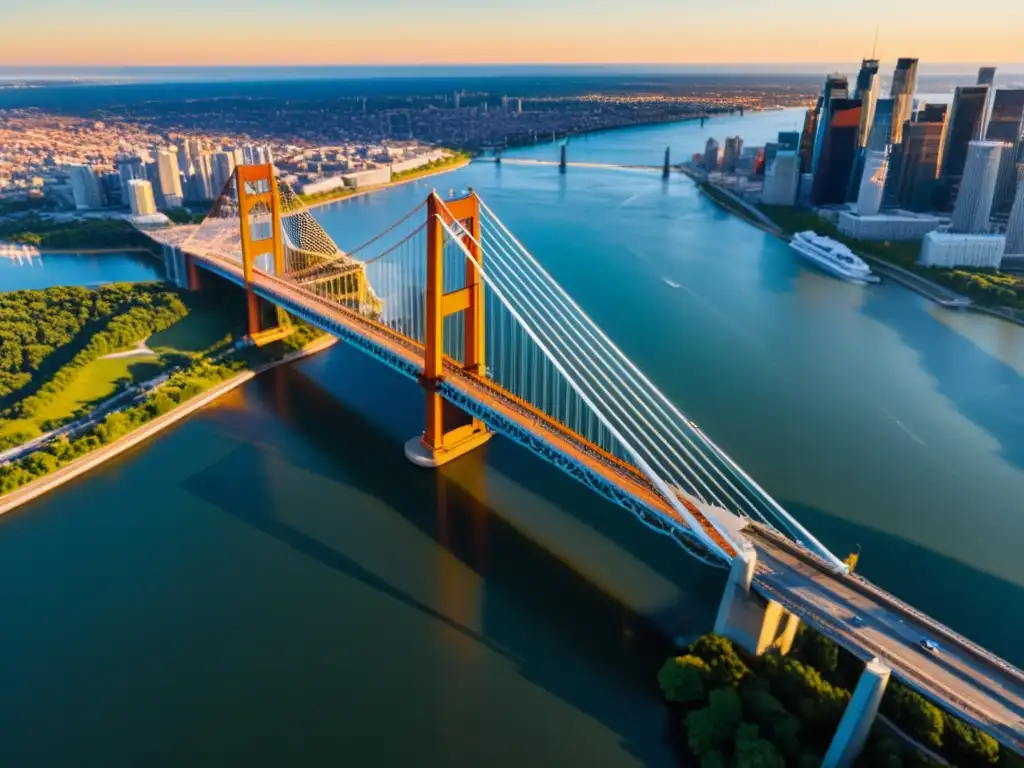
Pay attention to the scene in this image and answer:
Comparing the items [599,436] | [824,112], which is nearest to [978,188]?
[824,112]

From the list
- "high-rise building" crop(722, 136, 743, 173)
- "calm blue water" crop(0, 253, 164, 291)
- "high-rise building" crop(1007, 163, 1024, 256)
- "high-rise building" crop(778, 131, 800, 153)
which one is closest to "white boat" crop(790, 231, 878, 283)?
"high-rise building" crop(1007, 163, 1024, 256)

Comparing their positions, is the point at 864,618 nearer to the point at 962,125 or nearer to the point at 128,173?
the point at 962,125

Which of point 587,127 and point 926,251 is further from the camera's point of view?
point 587,127

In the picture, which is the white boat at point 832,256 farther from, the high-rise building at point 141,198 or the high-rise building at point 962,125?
the high-rise building at point 141,198

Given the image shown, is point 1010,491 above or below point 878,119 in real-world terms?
below

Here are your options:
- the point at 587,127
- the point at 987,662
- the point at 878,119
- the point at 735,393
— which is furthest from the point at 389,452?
the point at 587,127

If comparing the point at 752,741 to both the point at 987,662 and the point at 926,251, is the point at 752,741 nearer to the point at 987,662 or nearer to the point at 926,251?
the point at 987,662
